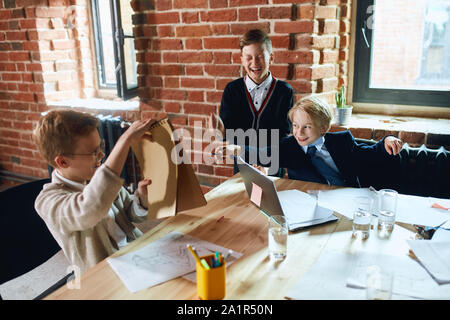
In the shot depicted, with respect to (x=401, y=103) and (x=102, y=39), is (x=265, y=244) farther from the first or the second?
(x=102, y=39)

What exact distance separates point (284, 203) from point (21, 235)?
2.98 ft

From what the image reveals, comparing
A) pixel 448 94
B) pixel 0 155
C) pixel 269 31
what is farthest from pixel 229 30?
pixel 0 155

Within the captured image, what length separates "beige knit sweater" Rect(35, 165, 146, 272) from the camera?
3.49ft

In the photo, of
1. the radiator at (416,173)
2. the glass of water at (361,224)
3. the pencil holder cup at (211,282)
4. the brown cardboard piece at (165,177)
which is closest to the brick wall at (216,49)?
the radiator at (416,173)

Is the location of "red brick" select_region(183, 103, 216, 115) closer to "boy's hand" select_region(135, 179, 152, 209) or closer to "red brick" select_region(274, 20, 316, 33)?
"red brick" select_region(274, 20, 316, 33)

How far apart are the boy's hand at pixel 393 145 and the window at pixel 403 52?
2.89 ft

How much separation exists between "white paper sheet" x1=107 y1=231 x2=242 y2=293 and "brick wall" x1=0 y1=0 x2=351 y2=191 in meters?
1.40

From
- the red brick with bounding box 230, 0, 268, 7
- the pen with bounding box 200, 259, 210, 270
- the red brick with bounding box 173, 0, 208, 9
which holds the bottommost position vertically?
the pen with bounding box 200, 259, 210, 270

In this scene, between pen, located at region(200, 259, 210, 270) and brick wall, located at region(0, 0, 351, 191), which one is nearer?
pen, located at region(200, 259, 210, 270)

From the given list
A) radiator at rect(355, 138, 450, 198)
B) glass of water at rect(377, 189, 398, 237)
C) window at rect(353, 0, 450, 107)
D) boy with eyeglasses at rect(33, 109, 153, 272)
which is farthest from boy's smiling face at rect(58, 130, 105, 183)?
window at rect(353, 0, 450, 107)

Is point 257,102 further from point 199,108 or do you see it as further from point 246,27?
point 199,108

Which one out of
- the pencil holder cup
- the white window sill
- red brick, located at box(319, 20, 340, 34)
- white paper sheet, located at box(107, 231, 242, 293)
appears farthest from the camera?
the white window sill

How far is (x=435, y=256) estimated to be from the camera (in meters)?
1.06

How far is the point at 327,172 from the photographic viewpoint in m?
1.86
